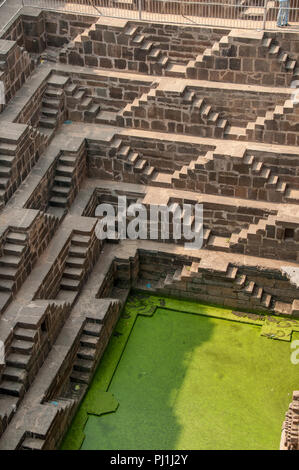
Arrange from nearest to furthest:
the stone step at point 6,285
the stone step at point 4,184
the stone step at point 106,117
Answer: the stone step at point 6,285 < the stone step at point 4,184 < the stone step at point 106,117

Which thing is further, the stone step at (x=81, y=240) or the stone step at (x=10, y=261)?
the stone step at (x=81, y=240)

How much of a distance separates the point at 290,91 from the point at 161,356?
27.9 feet

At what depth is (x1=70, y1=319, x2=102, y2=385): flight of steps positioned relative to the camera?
2248 cm

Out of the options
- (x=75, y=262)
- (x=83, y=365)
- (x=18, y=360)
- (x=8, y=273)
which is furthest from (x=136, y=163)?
(x=18, y=360)

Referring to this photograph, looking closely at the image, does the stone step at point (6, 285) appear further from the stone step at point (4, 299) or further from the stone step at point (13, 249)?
the stone step at point (13, 249)

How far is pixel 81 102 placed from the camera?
A: 1049 inches

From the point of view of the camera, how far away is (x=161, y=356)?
23438 mm

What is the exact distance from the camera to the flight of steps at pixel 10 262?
864 inches

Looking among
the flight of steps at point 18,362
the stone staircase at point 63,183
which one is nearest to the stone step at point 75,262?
the stone staircase at point 63,183

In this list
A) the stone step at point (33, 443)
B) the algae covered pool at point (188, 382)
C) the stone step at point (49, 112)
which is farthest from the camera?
the stone step at point (49, 112)

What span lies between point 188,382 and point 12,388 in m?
4.74

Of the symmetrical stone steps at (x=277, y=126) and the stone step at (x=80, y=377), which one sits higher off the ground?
the symmetrical stone steps at (x=277, y=126)

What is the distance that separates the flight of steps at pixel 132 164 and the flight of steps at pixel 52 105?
6.33ft

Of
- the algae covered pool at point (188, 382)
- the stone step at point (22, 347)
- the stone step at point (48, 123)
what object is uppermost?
the stone step at point (48, 123)
